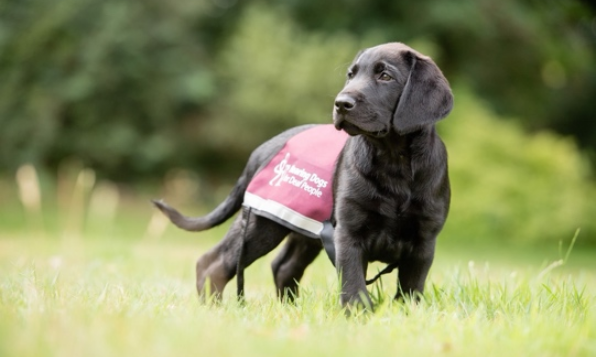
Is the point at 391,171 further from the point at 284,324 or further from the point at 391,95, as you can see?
the point at 284,324

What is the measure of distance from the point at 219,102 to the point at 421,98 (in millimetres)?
17777

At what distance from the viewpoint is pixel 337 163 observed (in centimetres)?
417

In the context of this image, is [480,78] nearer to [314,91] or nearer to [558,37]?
[558,37]

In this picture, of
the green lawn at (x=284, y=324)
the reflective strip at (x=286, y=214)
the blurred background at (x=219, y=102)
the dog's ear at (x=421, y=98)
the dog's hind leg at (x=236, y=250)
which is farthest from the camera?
the blurred background at (x=219, y=102)

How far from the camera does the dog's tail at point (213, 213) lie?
4.84 m

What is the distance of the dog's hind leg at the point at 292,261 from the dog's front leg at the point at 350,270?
111 cm

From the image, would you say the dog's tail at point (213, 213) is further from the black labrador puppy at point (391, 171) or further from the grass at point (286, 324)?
the black labrador puppy at point (391, 171)

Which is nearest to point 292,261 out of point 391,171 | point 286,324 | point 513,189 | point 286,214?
point 286,214

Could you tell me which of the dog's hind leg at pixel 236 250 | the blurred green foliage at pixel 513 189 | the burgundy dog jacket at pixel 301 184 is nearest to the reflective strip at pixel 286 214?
the burgundy dog jacket at pixel 301 184

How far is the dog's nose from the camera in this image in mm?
3641

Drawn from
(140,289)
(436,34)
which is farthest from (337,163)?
(436,34)

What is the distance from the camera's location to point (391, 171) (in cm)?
371

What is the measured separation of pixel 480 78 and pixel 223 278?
20600mm

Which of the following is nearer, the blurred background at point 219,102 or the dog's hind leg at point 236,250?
the dog's hind leg at point 236,250
